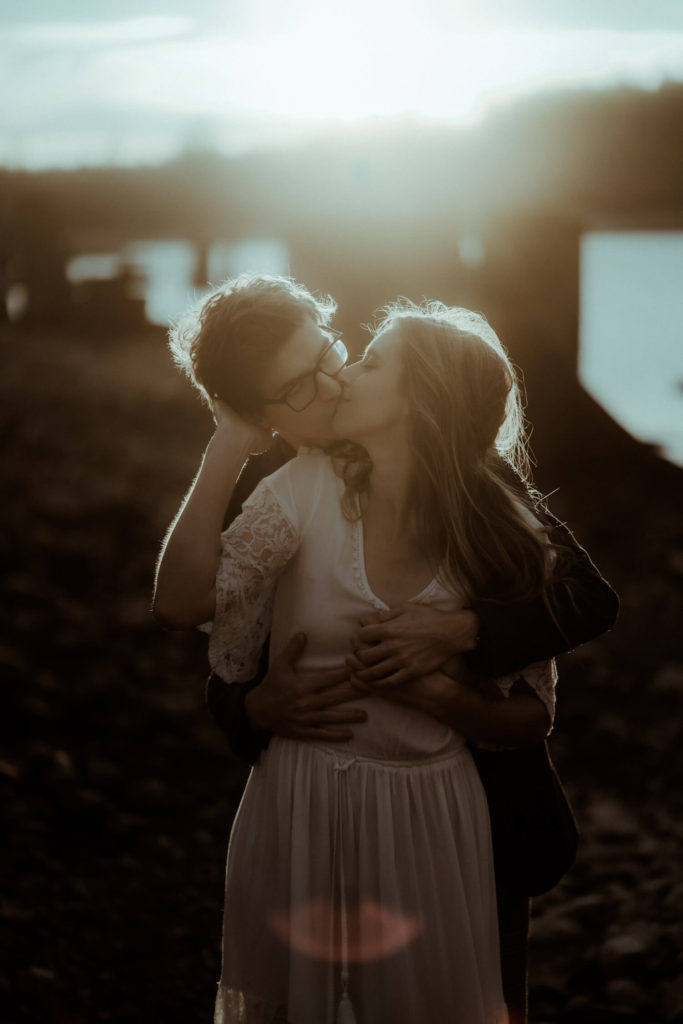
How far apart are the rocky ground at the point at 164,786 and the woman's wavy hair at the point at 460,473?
1933mm

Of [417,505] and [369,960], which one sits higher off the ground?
[417,505]

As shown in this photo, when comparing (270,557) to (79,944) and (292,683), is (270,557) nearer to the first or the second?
(292,683)

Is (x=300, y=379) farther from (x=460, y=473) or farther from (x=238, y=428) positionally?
(x=460, y=473)

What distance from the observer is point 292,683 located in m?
2.09

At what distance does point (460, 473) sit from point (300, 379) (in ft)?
1.20

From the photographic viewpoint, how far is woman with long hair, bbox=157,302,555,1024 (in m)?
2.01

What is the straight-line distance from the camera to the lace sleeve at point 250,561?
2031mm

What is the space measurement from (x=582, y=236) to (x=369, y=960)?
26.6ft

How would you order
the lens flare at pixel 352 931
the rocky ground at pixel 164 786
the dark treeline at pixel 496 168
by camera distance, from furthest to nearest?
the dark treeline at pixel 496 168 → the rocky ground at pixel 164 786 → the lens flare at pixel 352 931

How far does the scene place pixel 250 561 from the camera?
2.03 meters

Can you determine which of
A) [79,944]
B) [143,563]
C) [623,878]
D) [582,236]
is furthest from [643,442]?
[79,944]

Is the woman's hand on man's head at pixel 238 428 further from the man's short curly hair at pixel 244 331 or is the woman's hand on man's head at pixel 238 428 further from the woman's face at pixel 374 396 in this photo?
the woman's face at pixel 374 396

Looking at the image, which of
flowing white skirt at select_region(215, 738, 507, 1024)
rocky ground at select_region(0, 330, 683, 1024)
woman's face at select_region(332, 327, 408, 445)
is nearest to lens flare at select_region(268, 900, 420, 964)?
flowing white skirt at select_region(215, 738, 507, 1024)

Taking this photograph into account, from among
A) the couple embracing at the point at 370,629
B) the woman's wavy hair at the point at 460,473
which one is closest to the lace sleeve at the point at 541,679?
the couple embracing at the point at 370,629
